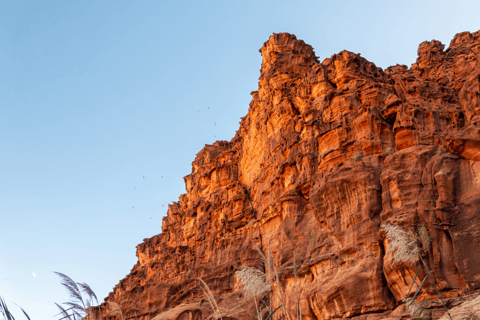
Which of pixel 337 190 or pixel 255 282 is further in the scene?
pixel 337 190

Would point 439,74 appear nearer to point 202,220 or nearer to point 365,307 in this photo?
point 365,307

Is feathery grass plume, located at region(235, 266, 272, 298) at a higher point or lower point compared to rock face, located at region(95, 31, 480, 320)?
lower

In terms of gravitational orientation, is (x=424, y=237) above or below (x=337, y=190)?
below

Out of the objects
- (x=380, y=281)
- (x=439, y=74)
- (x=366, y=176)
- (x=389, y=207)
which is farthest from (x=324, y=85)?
(x=380, y=281)

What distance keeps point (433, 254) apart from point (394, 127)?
34.2ft

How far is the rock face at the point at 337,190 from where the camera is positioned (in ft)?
85.9

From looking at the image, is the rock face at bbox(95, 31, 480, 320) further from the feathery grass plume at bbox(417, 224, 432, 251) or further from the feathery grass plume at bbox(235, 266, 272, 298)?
the feathery grass plume at bbox(235, 266, 272, 298)

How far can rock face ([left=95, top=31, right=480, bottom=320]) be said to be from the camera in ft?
85.9

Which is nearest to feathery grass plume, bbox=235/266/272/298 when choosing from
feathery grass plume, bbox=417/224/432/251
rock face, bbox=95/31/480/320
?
rock face, bbox=95/31/480/320

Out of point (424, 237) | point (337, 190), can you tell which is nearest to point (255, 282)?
point (424, 237)

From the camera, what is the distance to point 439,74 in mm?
45781

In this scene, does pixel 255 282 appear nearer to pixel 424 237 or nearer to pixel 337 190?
pixel 424 237

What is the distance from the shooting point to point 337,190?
32312mm

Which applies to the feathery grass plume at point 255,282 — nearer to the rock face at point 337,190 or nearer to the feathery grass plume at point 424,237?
the rock face at point 337,190
